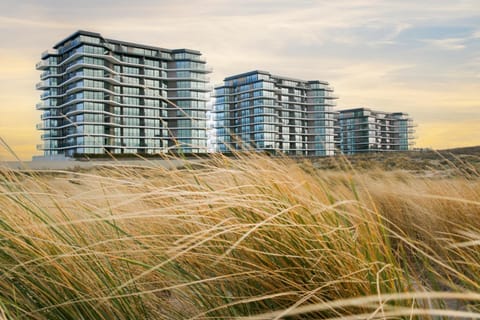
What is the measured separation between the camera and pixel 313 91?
Answer: 7781cm

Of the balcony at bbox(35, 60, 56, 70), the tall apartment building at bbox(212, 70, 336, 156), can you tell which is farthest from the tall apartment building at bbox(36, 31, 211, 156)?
the tall apartment building at bbox(212, 70, 336, 156)

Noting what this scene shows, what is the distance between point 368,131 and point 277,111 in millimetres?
26211

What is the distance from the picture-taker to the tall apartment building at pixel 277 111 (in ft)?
226

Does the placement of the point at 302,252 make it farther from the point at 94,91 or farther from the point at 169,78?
the point at 169,78

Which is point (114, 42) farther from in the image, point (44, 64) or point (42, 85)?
point (42, 85)

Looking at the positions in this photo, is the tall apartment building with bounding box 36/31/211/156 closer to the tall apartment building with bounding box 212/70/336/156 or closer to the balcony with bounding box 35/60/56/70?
the balcony with bounding box 35/60/56/70

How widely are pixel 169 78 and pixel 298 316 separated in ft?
196

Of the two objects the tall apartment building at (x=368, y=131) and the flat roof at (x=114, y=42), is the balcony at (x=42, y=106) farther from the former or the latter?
the tall apartment building at (x=368, y=131)

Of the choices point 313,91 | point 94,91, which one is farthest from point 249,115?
point 94,91

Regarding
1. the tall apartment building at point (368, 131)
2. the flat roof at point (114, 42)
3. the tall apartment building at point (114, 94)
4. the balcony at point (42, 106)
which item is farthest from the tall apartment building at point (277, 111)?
the balcony at point (42, 106)

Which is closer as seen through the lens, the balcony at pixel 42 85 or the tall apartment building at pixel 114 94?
the tall apartment building at pixel 114 94

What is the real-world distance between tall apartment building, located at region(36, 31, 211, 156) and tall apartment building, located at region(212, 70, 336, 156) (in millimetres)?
11970

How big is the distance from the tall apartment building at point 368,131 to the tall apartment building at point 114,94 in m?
39.3

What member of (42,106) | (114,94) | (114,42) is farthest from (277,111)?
(42,106)
